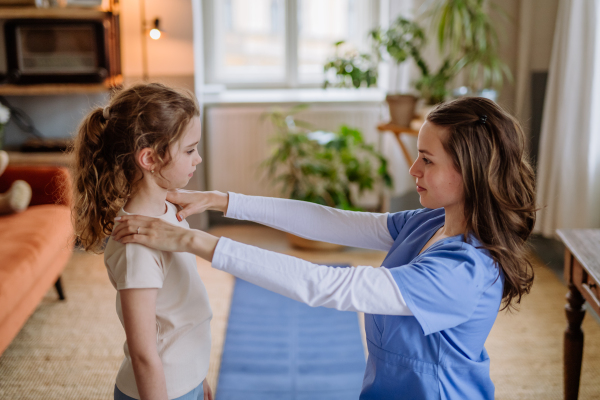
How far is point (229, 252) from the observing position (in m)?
0.94

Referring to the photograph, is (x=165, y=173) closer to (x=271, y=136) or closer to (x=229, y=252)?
(x=229, y=252)

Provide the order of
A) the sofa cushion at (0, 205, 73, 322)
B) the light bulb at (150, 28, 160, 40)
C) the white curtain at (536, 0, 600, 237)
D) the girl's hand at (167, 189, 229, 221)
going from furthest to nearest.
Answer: the light bulb at (150, 28, 160, 40), the white curtain at (536, 0, 600, 237), the sofa cushion at (0, 205, 73, 322), the girl's hand at (167, 189, 229, 221)

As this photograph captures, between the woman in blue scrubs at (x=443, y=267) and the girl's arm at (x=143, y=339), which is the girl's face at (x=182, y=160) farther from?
the girl's arm at (x=143, y=339)

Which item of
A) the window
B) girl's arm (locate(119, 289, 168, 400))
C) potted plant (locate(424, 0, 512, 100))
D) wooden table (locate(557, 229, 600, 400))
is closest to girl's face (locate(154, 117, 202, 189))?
girl's arm (locate(119, 289, 168, 400))

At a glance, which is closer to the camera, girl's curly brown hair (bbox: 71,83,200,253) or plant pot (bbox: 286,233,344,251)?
girl's curly brown hair (bbox: 71,83,200,253)

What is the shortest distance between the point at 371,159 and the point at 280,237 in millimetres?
847

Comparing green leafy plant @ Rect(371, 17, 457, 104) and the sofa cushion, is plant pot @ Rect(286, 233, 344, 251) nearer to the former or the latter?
green leafy plant @ Rect(371, 17, 457, 104)

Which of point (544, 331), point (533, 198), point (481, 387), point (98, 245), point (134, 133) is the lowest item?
point (544, 331)

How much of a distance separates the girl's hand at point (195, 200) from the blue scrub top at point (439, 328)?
0.44 metres

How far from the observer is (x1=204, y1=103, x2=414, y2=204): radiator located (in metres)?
3.69

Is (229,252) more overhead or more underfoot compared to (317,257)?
more overhead

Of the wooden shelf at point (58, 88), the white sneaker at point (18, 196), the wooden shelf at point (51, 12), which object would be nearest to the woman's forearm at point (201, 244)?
the white sneaker at point (18, 196)

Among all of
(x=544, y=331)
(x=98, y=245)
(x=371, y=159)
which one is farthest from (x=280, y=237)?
(x=98, y=245)

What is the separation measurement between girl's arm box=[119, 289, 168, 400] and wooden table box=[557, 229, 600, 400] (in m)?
1.06
